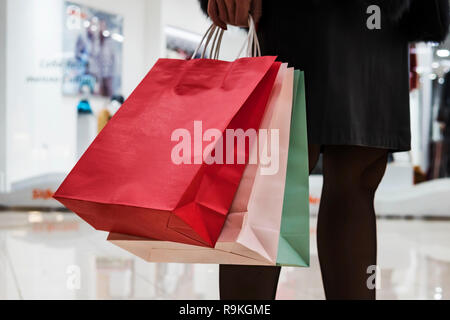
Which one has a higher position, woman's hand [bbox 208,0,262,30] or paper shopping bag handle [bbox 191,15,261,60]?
woman's hand [bbox 208,0,262,30]

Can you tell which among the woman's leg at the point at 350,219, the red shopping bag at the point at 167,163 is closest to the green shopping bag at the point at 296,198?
the red shopping bag at the point at 167,163

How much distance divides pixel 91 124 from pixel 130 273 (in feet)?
12.2

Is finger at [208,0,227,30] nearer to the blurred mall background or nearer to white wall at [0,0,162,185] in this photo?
the blurred mall background

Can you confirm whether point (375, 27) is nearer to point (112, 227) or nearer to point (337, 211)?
point (337, 211)

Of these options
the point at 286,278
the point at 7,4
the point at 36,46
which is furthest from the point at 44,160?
the point at 286,278

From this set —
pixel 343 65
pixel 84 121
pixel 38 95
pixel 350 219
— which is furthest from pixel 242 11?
pixel 84 121

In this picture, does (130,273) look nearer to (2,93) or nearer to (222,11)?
(222,11)

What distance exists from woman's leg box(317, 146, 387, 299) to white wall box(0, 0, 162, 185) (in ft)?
13.8

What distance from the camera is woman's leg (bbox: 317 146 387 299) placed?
28.4 inches

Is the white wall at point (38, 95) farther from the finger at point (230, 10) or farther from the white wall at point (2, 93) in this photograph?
the finger at point (230, 10)

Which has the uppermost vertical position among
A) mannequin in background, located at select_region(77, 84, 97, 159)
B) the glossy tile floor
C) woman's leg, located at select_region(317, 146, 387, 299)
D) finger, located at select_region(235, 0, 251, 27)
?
mannequin in background, located at select_region(77, 84, 97, 159)

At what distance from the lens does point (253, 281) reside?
72 centimetres

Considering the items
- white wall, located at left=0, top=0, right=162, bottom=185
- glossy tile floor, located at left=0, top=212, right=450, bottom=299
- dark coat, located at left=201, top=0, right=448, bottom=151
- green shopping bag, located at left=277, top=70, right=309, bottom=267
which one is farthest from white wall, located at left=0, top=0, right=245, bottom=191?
green shopping bag, located at left=277, top=70, right=309, bottom=267

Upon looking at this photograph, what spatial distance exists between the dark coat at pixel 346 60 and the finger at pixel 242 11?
8cm
